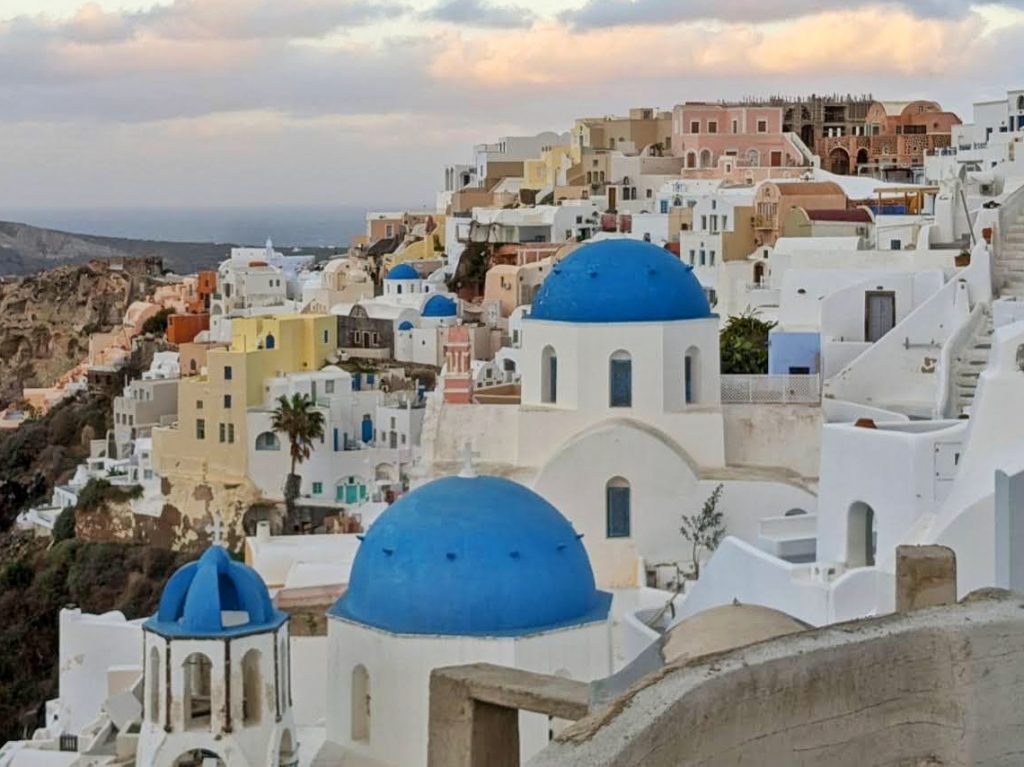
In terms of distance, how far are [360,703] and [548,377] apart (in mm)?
8296

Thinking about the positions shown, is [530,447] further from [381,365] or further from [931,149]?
[931,149]

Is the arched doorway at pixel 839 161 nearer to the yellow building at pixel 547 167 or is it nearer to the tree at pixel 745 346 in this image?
the yellow building at pixel 547 167

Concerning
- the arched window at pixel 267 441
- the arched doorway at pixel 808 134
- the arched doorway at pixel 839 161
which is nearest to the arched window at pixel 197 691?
the arched window at pixel 267 441

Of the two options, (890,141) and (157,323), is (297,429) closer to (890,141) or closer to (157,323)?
(157,323)

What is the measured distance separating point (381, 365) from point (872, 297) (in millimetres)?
18857

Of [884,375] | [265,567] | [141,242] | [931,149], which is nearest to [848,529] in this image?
[884,375]

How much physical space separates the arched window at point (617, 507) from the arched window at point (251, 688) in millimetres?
7611

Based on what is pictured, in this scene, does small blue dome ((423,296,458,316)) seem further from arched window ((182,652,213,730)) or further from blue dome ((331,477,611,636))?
arched window ((182,652,213,730))

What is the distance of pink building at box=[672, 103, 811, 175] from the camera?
181ft

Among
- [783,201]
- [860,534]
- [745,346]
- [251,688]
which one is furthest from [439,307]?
[251,688]

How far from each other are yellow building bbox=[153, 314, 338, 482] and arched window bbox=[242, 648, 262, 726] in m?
23.9

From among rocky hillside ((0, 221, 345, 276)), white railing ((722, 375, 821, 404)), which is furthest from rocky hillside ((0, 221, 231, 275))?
white railing ((722, 375, 821, 404))

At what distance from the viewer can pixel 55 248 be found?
15538 cm

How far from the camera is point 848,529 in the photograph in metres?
15.9
